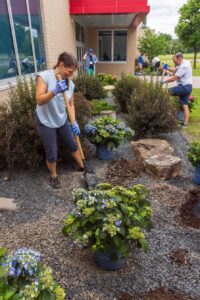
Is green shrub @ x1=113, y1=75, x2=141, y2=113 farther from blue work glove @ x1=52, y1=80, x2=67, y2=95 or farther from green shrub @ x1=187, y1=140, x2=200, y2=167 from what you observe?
blue work glove @ x1=52, y1=80, x2=67, y2=95

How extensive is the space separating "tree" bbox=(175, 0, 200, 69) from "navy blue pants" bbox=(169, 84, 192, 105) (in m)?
20.6

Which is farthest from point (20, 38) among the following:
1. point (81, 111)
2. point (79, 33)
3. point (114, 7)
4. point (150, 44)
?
point (150, 44)

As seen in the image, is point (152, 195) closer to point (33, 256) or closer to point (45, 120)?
point (45, 120)

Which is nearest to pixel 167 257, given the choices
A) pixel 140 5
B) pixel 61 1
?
pixel 61 1

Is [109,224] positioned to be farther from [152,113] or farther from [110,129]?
[152,113]

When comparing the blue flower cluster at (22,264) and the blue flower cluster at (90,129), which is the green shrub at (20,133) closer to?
the blue flower cluster at (90,129)

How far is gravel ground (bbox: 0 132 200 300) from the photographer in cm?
199

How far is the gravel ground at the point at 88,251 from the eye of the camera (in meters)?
1.99

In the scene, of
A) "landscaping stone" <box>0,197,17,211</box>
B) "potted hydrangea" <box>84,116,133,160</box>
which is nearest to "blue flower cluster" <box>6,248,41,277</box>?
"landscaping stone" <box>0,197,17,211</box>

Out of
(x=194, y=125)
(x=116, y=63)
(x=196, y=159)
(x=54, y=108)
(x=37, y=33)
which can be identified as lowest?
(x=194, y=125)

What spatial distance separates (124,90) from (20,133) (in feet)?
14.9

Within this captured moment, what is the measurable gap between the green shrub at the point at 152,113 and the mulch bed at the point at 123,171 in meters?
1.14

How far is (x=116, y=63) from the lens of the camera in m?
16.8

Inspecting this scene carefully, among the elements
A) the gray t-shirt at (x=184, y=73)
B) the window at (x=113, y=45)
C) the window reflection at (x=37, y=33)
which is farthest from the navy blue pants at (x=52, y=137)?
the window at (x=113, y=45)
